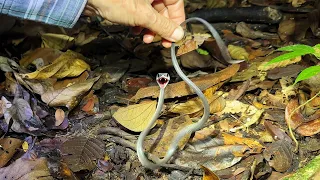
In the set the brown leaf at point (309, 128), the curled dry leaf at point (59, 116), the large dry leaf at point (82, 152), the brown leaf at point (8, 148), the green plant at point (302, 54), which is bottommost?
the brown leaf at point (8, 148)

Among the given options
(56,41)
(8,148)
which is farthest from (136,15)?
(56,41)

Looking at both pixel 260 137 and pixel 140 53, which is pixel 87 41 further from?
pixel 260 137

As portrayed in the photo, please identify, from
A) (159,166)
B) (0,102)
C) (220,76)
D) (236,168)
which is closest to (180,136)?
(159,166)

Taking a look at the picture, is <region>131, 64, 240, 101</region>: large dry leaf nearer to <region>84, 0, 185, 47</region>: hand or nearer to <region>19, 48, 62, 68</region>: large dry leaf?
<region>84, 0, 185, 47</region>: hand

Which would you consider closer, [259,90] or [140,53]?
[259,90]

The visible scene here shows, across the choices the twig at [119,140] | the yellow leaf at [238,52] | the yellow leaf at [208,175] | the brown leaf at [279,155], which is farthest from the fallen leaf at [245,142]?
the yellow leaf at [238,52]

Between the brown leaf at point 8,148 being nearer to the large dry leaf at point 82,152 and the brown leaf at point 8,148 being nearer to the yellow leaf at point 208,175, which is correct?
the large dry leaf at point 82,152

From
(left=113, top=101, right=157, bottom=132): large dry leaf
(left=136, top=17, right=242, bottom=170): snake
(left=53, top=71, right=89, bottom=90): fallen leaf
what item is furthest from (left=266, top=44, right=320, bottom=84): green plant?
(left=53, top=71, right=89, bottom=90): fallen leaf
